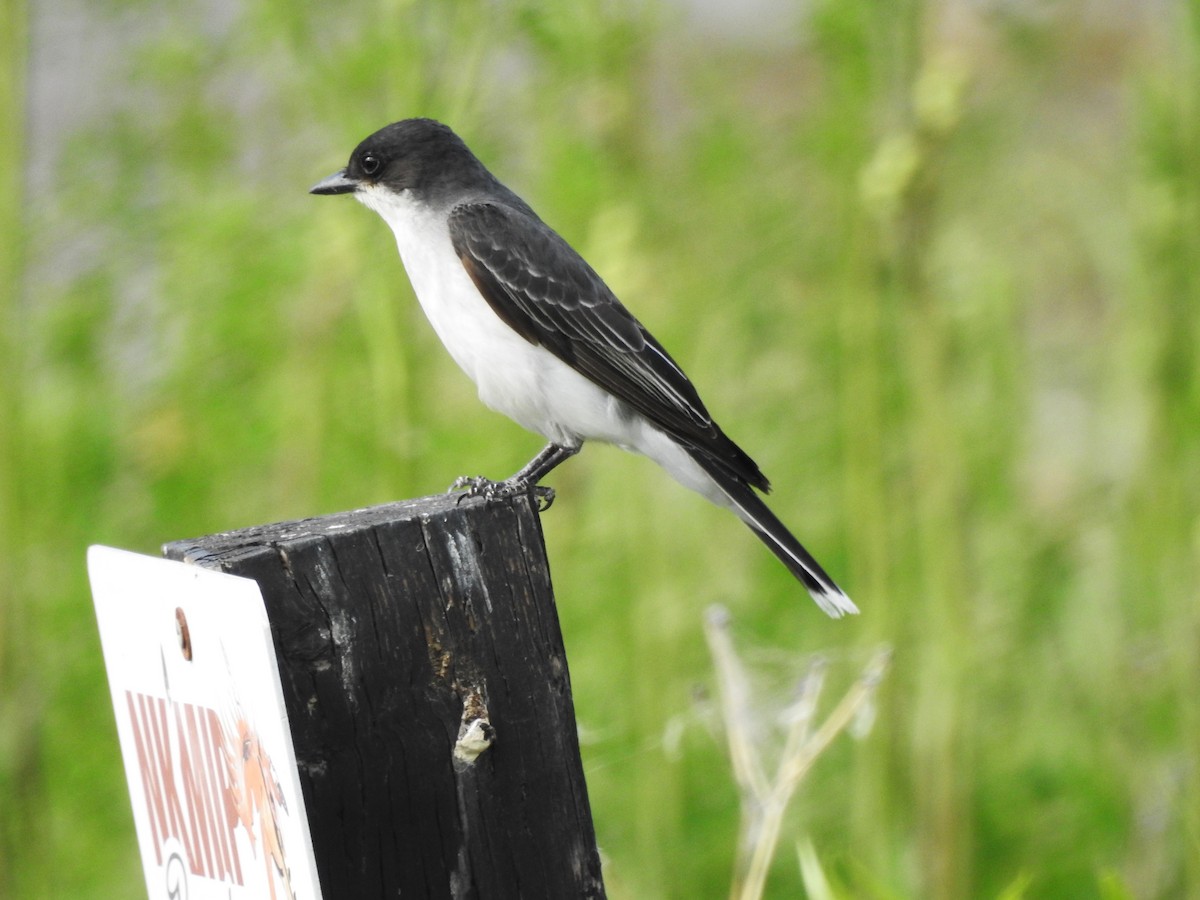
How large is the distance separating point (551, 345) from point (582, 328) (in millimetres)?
88

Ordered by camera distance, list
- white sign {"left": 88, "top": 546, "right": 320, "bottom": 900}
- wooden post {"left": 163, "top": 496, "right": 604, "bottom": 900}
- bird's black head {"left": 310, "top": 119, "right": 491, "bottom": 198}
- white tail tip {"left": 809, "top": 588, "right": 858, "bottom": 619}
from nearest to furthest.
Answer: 1. white sign {"left": 88, "top": 546, "right": 320, "bottom": 900}
2. wooden post {"left": 163, "top": 496, "right": 604, "bottom": 900}
3. white tail tip {"left": 809, "top": 588, "right": 858, "bottom": 619}
4. bird's black head {"left": 310, "top": 119, "right": 491, "bottom": 198}

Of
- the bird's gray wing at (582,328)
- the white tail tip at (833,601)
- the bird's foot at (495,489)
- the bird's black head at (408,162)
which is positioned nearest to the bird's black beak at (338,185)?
the bird's black head at (408,162)

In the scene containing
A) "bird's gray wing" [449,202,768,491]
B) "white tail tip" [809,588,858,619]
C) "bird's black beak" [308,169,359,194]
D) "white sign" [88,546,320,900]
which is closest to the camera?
"white sign" [88,546,320,900]

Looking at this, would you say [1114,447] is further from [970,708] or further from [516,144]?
[516,144]

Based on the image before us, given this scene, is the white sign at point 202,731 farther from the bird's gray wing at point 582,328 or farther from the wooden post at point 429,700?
the bird's gray wing at point 582,328

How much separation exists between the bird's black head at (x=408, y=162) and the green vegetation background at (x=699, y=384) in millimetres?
76

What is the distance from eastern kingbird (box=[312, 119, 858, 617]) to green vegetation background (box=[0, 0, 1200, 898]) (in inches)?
6.0

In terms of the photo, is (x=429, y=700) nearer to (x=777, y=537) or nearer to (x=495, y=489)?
(x=495, y=489)

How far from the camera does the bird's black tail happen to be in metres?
3.17

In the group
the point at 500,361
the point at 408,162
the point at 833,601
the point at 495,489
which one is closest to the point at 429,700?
the point at 495,489

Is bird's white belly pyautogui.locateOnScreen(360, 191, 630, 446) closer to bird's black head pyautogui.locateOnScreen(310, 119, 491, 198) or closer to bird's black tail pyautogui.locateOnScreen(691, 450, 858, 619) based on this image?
bird's black head pyautogui.locateOnScreen(310, 119, 491, 198)

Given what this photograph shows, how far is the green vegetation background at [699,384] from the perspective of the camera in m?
3.65

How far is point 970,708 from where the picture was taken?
454cm

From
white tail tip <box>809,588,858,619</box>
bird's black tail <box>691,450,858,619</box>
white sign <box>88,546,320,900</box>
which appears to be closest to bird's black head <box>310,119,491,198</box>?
bird's black tail <box>691,450,858,619</box>
